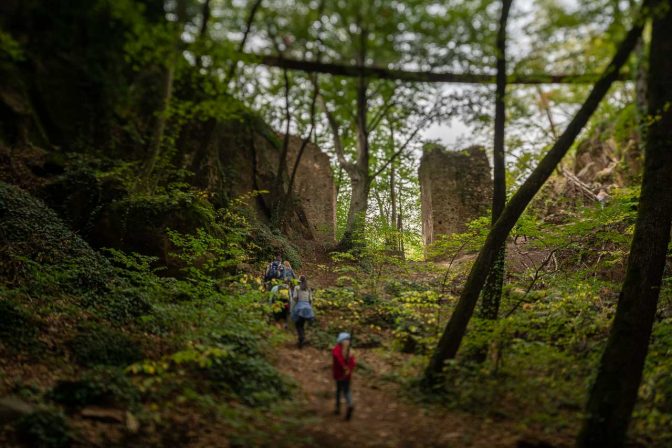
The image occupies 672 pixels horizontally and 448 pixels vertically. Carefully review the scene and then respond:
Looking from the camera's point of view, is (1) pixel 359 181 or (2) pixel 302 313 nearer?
(2) pixel 302 313

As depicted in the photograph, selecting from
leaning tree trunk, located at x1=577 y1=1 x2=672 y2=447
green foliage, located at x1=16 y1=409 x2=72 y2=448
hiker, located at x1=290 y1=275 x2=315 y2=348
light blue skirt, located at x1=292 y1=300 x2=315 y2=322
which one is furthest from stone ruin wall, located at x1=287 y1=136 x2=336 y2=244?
green foliage, located at x1=16 y1=409 x2=72 y2=448

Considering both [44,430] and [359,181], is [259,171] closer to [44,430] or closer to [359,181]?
[359,181]

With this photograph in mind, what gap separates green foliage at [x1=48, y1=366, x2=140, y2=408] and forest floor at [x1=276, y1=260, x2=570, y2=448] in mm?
2023

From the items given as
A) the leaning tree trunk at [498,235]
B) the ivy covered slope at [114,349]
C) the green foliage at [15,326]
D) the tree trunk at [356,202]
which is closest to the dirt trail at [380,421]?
the ivy covered slope at [114,349]

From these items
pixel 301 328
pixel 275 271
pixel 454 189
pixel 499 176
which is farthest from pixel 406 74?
pixel 454 189

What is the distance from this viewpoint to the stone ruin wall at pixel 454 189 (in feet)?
65.4

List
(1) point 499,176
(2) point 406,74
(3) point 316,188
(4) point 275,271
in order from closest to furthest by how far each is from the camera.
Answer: (1) point 499,176 → (4) point 275,271 → (2) point 406,74 → (3) point 316,188

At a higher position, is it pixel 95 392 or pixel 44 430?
pixel 95 392

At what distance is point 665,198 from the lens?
4.57m

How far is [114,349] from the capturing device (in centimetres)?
534

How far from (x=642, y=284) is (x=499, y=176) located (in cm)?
278

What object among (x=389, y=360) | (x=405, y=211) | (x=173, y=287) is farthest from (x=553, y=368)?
(x=405, y=211)

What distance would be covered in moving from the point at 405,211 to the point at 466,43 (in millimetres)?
23284

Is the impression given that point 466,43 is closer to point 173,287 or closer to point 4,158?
point 173,287
